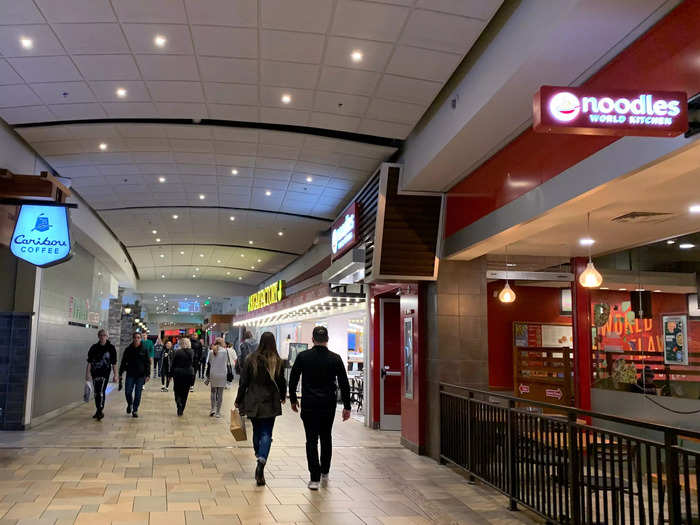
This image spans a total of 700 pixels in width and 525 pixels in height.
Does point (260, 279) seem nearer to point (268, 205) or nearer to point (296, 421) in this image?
point (268, 205)

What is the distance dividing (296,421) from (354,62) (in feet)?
23.5

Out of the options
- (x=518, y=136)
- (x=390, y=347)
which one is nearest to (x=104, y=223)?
(x=390, y=347)

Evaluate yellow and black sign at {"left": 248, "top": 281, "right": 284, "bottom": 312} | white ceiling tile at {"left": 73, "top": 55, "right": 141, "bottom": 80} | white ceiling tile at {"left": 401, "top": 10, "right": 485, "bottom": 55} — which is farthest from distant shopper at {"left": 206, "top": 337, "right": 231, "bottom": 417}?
yellow and black sign at {"left": 248, "top": 281, "right": 284, "bottom": 312}

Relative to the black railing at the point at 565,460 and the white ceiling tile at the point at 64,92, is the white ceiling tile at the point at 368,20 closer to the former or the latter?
the white ceiling tile at the point at 64,92

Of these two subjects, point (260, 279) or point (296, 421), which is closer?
point (296, 421)

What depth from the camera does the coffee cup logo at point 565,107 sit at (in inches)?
140

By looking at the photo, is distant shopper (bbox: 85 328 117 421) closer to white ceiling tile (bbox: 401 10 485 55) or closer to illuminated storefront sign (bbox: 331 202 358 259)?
illuminated storefront sign (bbox: 331 202 358 259)

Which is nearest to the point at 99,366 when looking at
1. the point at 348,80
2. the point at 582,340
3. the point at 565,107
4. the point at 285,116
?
the point at 285,116

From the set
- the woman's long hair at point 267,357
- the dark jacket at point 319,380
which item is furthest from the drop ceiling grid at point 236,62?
the dark jacket at point 319,380

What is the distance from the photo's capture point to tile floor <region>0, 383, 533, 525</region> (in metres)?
4.77

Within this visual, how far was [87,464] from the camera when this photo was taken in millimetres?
6504

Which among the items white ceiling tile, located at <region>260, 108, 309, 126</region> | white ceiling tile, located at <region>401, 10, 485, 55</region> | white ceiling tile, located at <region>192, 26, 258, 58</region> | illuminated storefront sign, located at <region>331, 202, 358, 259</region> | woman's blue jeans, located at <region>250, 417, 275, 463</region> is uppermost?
white ceiling tile, located at <region>192, 26, 258, 58</region>

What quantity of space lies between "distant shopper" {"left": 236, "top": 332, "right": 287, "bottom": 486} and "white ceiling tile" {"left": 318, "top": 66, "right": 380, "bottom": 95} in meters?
Answer: 2.72

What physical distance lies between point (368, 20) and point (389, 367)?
6665 mm
